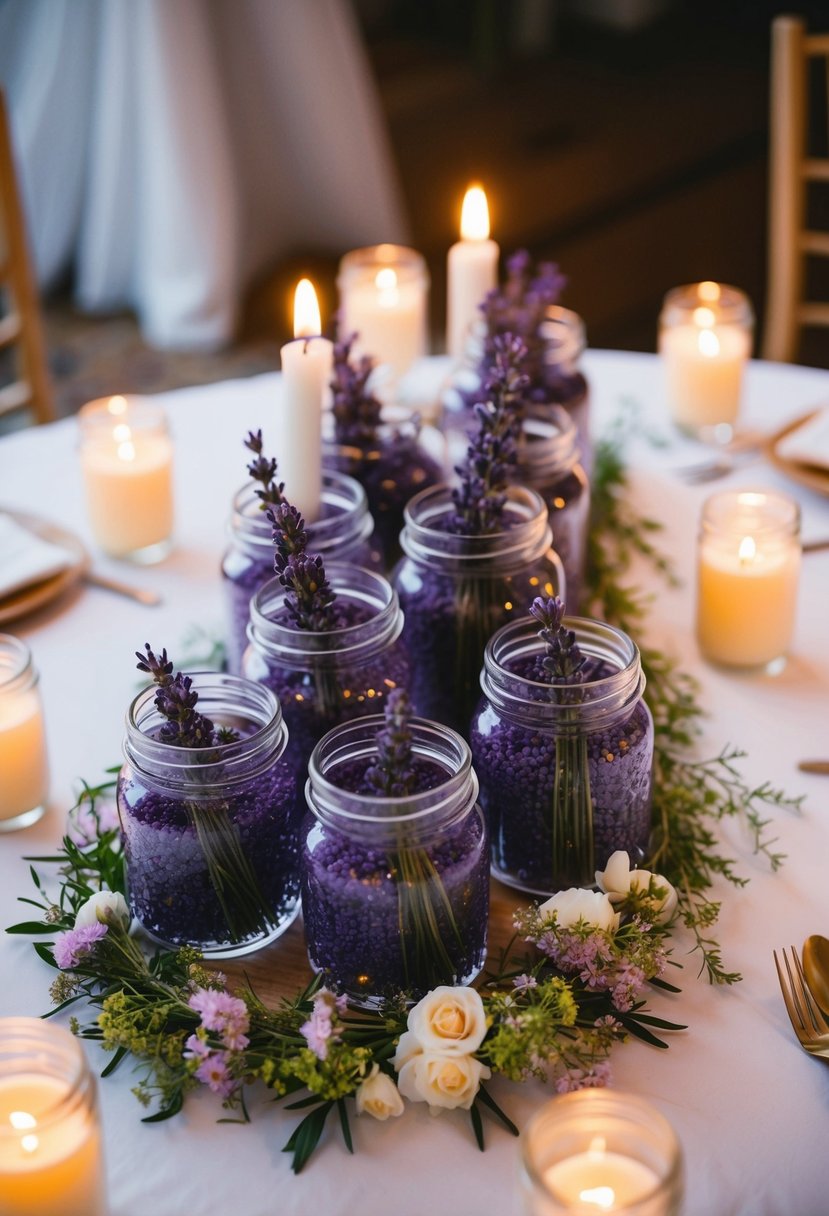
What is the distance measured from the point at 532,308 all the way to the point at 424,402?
0.35 meters

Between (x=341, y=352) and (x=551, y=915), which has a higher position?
(x=341, y=352)

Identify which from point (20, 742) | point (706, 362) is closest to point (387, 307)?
point (706, 362)

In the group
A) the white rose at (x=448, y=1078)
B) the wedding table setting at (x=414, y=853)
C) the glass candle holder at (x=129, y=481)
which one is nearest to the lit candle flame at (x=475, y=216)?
the wedding table setting at (x=414, y=853)

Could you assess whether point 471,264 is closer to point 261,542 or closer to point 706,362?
point 706,362

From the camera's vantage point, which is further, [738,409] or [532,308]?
[738,409]

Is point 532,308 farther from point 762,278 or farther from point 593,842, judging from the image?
point 762,278

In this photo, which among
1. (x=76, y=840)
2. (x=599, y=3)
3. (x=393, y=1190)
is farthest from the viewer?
(x=599, y=3)

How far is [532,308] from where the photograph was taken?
148cm

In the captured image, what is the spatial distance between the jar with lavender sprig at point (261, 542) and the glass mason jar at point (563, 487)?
0.56 ft

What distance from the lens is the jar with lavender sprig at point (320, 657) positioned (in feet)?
3.23

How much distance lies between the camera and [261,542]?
1.18m

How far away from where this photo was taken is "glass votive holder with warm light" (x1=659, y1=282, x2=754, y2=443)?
1.73m

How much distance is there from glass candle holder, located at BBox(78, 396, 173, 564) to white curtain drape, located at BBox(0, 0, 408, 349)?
2383 millimetres

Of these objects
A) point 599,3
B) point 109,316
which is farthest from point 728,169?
point 109,316
